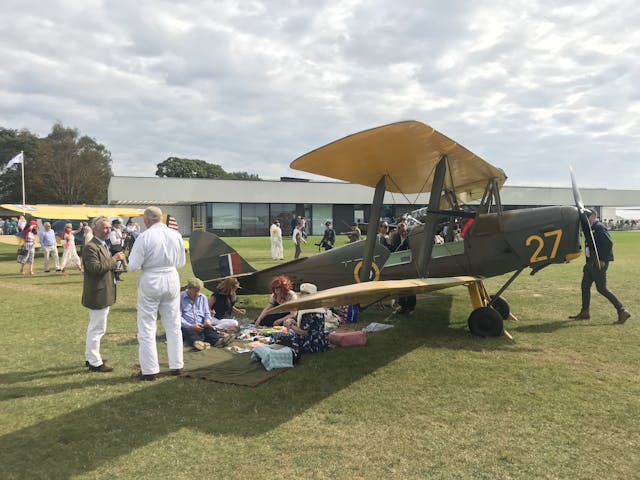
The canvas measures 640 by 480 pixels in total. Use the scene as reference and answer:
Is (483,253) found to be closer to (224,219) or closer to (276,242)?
(276,242)

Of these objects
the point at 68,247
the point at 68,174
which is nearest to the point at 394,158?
the point at 68,247

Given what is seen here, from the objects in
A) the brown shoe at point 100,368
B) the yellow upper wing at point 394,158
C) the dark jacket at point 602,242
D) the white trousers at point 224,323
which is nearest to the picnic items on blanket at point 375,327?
the white trousers at point 224,323

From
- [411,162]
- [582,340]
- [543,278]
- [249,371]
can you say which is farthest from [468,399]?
[543,278]

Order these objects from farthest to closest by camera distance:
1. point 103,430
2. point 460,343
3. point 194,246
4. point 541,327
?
point 194,246 < point 541,327 < point 460,343 < point 103,430

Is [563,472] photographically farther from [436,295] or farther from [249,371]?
[436,295]

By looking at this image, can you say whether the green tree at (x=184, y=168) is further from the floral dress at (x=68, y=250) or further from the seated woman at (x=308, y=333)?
the seated woman at (x=308, y=333)

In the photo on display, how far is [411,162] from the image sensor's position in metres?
6.05

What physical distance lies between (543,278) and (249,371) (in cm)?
1011

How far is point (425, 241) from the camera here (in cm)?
602

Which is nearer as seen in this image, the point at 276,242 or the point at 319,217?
the point at 276,242

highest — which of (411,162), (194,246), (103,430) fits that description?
(411,162)

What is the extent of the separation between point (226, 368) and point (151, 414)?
1.30 meters

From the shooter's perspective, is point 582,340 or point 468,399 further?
point 582,340

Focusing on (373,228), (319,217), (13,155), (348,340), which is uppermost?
(13,155)
